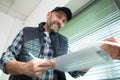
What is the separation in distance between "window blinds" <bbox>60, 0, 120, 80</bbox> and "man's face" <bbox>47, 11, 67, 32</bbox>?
0.68 feet

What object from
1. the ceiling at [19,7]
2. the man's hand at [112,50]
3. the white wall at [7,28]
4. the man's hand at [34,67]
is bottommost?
the man's hand at [34,67]

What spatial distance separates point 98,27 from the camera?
171 centimetres

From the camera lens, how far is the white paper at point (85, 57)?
765 mm

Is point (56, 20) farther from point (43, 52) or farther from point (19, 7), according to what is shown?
point (19, 7)

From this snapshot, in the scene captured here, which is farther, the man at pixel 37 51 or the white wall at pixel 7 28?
the white wall at pixel 7 28

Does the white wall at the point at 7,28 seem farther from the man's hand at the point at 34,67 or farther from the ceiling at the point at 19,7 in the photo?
the man's hand at the point at 34,67

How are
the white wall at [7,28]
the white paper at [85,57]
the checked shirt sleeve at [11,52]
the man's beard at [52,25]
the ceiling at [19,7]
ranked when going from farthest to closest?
1. the white wall at [7,28]
2. the ceiling at [19,7]
3. the man's beard at [52,25]
4. the checked shirt sleeve at [11,52]
5. the white paper at [85,57]

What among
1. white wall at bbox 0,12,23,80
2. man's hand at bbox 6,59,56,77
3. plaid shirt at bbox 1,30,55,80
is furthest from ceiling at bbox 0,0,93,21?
man's hand at bbox 6,59,56,77

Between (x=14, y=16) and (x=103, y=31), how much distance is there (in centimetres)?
221

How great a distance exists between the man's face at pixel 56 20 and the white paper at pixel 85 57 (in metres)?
0.48

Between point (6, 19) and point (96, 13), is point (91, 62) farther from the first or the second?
point (6, 19)

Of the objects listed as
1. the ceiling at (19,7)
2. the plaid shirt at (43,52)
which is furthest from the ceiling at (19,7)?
the plaid shirt at (43,52)

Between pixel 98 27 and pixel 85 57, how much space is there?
3.08ft

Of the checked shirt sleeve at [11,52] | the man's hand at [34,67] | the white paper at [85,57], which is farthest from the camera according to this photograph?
the checked shirt sleeve at [11,52]
